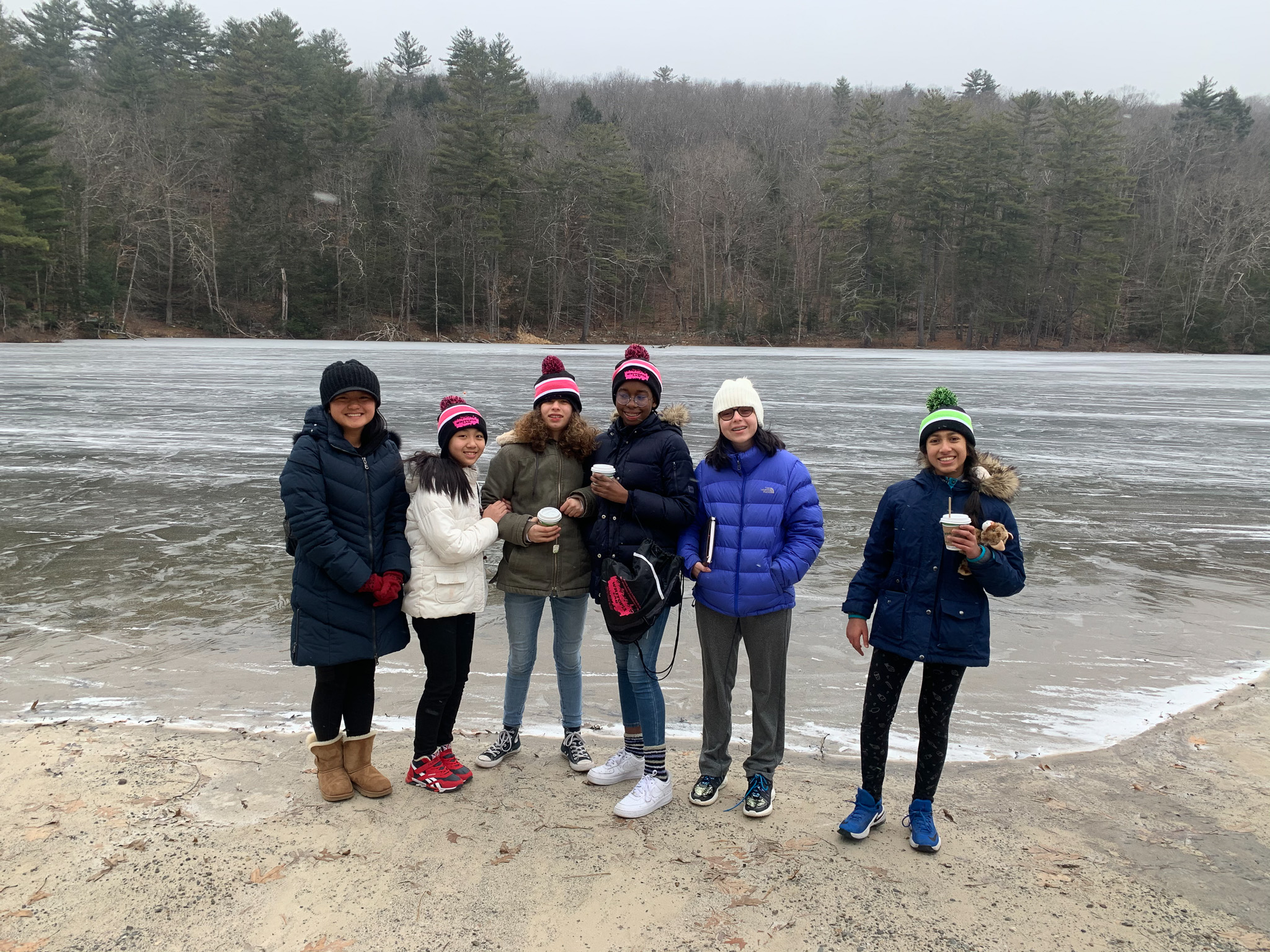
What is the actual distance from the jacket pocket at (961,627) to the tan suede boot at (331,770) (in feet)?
7.82

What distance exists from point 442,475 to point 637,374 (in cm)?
90

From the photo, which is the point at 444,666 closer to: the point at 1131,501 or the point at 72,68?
the point at 1131,501

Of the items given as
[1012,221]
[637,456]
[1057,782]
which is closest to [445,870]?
[637,456]

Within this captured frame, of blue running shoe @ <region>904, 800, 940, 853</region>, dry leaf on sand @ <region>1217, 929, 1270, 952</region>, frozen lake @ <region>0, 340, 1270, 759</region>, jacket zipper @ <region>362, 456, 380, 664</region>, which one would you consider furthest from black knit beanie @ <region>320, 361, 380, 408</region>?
dry leaf on sand @ <region>1217, 929, 1270, 952</region>

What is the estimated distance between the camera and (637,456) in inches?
138

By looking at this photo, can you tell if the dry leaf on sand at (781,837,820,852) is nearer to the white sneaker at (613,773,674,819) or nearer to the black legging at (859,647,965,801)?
the black legging at (859,647,965,801)

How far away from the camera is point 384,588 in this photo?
132 inches

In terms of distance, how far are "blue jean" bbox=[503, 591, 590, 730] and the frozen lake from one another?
495 millimetres

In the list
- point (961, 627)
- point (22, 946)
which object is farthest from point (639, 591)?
point (22, 946)

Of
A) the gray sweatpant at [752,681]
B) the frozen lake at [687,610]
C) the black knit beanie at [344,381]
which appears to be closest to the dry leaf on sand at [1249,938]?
the frozen lake at [687,610]

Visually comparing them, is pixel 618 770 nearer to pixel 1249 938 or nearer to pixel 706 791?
pixel 706 791

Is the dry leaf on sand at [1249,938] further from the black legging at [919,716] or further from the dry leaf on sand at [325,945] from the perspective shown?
the dry leaf on sand at [325,945]

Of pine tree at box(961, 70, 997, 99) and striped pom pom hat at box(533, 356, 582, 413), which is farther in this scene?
pine tree at box(961, 70, 997, 99)

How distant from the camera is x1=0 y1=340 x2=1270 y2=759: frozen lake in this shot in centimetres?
465
